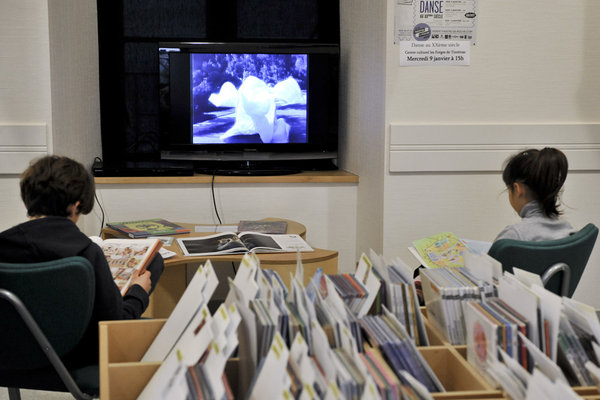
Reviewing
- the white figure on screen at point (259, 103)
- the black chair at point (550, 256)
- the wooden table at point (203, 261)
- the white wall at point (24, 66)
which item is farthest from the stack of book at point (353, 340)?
the white figure on screen at point (259, 103)

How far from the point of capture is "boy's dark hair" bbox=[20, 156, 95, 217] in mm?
1943

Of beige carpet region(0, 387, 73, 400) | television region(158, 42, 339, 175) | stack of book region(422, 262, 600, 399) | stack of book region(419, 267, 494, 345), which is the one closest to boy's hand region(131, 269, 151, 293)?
beige carpet region(0, 387, 73, 400)

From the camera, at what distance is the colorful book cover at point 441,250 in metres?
2.59

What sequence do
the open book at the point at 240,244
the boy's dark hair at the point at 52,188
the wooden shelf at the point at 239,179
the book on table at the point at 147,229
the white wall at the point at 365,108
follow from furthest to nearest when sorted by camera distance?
the wooden shelf at the point at 239,179
the white wall at the point at 365,108
the book on table at the point at 147,229
the open book at the point at 240,244
the boy's dark hair at the point at 52,188

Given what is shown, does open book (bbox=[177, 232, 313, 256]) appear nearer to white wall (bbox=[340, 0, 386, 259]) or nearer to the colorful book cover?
the colorful book cover

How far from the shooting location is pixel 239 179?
3.89 meters

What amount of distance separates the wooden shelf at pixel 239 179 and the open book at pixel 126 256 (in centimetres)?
125

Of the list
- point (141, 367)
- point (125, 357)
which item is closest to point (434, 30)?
point (125, 357)

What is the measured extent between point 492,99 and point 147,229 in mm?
1881

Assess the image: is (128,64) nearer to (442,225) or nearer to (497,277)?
(442,225)

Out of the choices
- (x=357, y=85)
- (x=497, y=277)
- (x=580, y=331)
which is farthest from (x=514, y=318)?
(x=357, y=85)

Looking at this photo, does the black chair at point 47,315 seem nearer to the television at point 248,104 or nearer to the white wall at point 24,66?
the white wall at point 24,66

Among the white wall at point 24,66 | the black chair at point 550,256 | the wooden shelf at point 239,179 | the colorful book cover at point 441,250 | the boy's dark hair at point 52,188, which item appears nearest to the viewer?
the boy's dark hair at point 52,188

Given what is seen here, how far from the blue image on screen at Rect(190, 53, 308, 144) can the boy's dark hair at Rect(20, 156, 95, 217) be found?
6.67ft
